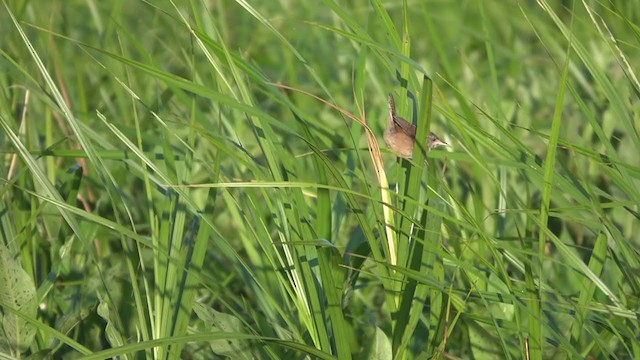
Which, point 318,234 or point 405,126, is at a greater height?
point 405,126

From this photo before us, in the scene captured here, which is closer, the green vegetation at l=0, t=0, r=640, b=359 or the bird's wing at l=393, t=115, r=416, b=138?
the green vegetation at l=0, t=0, r=640, b=359

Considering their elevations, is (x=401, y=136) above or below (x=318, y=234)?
above

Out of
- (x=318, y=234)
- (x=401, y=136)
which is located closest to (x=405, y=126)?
(x=401, y=136)

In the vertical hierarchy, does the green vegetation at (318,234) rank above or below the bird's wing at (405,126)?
below

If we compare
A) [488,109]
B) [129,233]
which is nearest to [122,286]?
[129,233]

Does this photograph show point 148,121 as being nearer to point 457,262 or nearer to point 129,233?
point 129,233

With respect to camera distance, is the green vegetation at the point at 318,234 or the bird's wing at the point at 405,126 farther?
the bird's wing at the point at 405,126

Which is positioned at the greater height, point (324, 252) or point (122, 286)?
point (324, 252)

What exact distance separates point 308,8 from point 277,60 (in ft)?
1.19

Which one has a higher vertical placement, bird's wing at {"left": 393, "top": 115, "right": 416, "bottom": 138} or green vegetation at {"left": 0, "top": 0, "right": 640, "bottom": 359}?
bird's wing at {"left": 393, "top": 115, "right": 416, "bottom": 138}

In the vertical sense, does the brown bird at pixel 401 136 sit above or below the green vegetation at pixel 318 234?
above

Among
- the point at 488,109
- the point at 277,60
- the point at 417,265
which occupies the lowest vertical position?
the point at 277,60

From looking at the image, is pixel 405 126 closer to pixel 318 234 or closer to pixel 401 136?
pixel 401 136

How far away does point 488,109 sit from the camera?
2.51 metres
